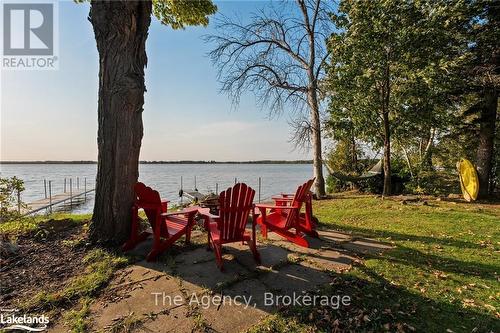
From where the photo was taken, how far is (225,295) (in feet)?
9.63

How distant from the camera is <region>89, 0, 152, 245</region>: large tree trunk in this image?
13.6 ft

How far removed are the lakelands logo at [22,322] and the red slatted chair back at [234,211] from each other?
1.86 m

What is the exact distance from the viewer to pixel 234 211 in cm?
357

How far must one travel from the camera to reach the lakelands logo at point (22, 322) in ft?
8.07

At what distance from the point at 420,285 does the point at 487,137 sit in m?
8.56

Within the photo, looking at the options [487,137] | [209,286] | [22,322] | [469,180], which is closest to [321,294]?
[209,286]

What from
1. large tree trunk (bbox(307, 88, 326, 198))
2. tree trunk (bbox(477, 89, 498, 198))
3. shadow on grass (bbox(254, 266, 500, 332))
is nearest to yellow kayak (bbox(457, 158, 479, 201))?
tree trunk (bbox(477, 89, 498, 198))

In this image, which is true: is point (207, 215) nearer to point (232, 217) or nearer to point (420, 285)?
point (232, 217)

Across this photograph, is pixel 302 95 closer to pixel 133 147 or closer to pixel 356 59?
pixel 356 59

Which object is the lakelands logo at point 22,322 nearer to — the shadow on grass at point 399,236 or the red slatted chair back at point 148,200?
the red slatted chair back at point 148,200

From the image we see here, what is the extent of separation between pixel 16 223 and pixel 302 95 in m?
9.53

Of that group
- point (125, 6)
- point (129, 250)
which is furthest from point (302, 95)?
point (129, 250)

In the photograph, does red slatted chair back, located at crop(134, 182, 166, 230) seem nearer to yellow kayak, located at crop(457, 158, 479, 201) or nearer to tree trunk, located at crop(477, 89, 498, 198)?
yellow kayak, located at crop(457, 158, 479, 201)

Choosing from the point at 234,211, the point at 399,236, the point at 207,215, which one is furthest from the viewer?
the point at 399,236
